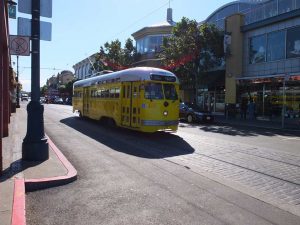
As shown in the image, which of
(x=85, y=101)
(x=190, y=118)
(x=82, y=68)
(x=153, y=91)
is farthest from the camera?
(x=82, y=68)

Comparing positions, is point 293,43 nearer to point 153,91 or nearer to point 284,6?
point 284,6

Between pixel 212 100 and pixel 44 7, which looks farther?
pixel 212 100

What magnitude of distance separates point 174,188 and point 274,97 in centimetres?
2209

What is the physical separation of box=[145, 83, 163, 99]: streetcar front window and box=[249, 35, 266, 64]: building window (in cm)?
1598

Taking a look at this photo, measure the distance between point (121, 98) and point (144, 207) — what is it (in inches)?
442

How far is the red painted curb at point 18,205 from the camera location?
5.20 metres

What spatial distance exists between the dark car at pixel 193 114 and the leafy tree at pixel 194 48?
506 centimetres

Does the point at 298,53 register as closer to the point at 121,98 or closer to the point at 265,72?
the point at 265,72

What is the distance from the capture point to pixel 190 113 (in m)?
26.0

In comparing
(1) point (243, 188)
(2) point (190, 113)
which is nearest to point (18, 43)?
(1) point (243, 188)

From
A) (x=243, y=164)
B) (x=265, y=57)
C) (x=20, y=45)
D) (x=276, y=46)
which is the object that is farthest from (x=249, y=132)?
(x=20, y=45)

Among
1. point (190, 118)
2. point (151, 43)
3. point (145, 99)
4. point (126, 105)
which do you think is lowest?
point (190, 118)

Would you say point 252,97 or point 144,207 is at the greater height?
point 252,97

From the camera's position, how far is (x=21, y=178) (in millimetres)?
7383
